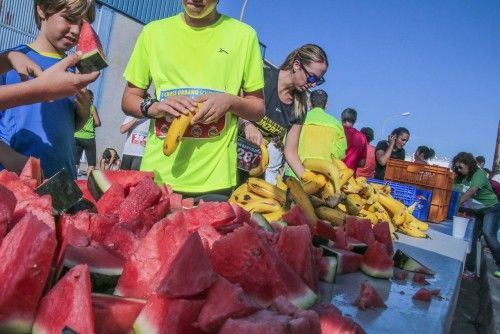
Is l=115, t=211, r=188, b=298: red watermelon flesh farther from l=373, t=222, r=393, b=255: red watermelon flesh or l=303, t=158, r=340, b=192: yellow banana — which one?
l=303, t=158, r=340, b=192: yellow banana

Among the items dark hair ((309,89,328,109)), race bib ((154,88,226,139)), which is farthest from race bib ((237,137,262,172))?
dark hair ((309,89,328,109))

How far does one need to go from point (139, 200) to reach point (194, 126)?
2.79 ft

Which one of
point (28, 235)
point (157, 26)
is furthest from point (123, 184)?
point (157, 26)

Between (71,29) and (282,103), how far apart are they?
2179 millimetres

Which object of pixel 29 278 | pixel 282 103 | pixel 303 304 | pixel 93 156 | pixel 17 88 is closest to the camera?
pixel 29 278

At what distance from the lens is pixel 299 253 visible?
1688 millimetres

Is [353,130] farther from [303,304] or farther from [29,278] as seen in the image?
[29,278]

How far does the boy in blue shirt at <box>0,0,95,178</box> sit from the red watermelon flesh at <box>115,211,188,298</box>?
4.89 ft

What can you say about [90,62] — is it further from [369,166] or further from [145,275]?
[369,166]

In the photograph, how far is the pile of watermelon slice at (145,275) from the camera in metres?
1.01

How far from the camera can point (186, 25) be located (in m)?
2.75

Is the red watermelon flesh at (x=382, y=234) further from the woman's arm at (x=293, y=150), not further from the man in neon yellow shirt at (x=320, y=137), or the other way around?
the man in neon yellow shirt at (x=320, y=137)

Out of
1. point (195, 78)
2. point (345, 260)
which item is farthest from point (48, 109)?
point (345, 260)

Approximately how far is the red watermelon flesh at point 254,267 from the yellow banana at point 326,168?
8.58ft
